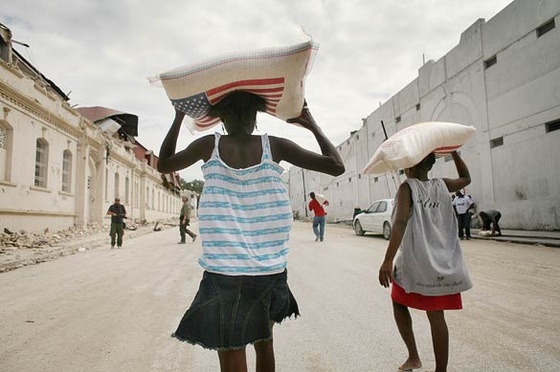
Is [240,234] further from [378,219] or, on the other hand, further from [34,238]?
[34,238]

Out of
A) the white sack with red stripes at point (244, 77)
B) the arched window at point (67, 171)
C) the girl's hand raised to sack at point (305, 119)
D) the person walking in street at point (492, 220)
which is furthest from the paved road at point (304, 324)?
the arched window at point (67, 171)

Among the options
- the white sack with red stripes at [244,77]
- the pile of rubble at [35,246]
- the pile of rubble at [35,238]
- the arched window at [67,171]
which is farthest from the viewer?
the arched window at [67,171]

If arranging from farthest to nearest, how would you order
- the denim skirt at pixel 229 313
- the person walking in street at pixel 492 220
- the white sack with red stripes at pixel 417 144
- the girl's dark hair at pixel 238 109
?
the person walking in street at pixel 492 220 → the white sack with red stripes at pixel 417 144 → the girl's dark hair at pixel 238 109 → the denim skirt at pixel 229 313

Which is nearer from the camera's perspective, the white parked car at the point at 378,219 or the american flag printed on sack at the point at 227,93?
the american flag printed on sack at the point at 227,93

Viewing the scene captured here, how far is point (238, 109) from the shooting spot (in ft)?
5.60

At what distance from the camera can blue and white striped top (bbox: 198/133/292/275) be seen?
1.46 meters

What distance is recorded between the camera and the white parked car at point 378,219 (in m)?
13.8

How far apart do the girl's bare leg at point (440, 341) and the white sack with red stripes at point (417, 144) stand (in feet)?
3.37

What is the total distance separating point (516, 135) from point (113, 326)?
14885mm

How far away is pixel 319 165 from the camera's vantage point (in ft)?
5.71

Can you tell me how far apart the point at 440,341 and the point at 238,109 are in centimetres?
191

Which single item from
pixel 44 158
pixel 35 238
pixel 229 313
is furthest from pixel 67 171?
pixel 229 313

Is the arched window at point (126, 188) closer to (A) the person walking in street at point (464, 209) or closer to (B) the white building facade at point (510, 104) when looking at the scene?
(B) the white building facade at point (510, 104)

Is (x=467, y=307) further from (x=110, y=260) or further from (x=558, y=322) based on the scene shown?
(x=110, y=260)
